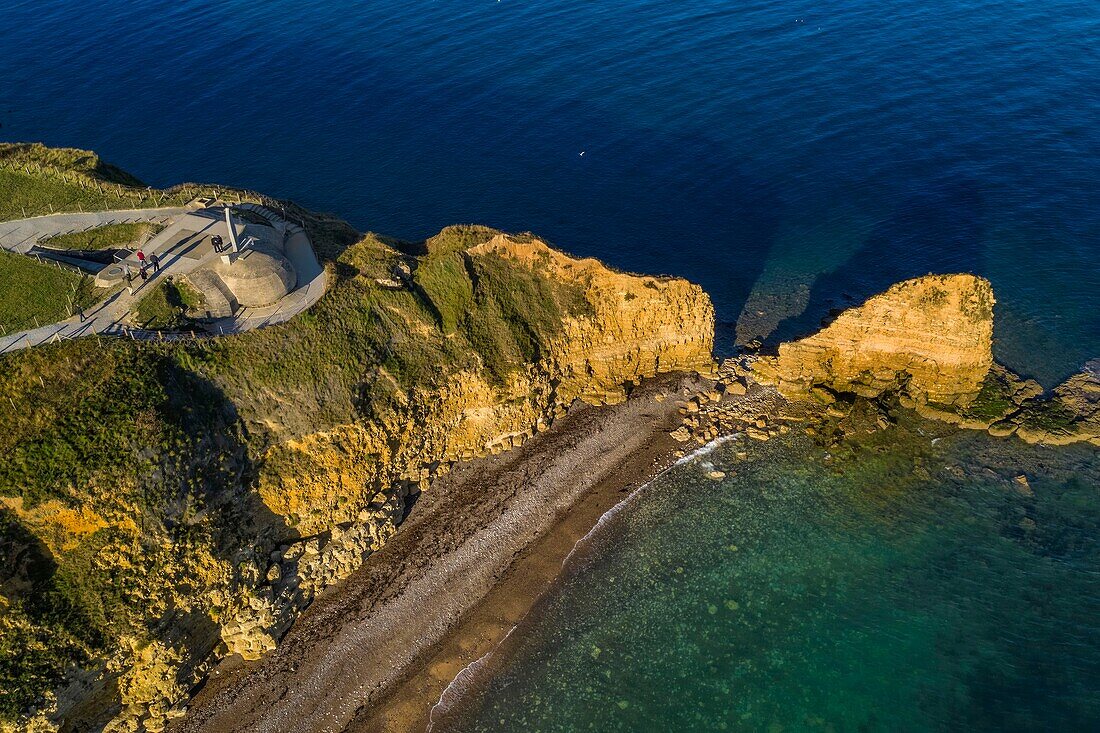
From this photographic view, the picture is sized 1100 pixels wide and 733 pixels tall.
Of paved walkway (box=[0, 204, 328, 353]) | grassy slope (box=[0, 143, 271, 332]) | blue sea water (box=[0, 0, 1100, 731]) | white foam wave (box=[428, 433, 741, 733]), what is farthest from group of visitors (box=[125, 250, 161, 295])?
white foam wave (box=[428, 433, 741, 733])

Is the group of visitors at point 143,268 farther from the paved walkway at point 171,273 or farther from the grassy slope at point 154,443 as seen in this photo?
the grassy slope at point 154,443

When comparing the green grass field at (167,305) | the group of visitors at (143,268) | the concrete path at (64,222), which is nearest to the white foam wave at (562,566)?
the green grass field at (167,305)

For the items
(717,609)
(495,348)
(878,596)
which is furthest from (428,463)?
(878,596)

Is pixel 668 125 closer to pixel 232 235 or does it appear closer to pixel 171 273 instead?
pixel 232 235

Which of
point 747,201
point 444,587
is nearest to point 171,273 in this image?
point 444,587

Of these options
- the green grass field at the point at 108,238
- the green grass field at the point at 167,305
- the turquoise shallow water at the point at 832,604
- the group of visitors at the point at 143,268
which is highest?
the green grass field at the point at 108,238

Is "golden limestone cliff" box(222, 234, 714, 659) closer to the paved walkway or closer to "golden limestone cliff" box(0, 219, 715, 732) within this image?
"golden limestone cliff" box(0, 219, 715, 732)

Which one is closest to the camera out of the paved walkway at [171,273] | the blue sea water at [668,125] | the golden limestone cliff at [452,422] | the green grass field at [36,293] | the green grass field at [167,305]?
the paved walkway at [171,273]
